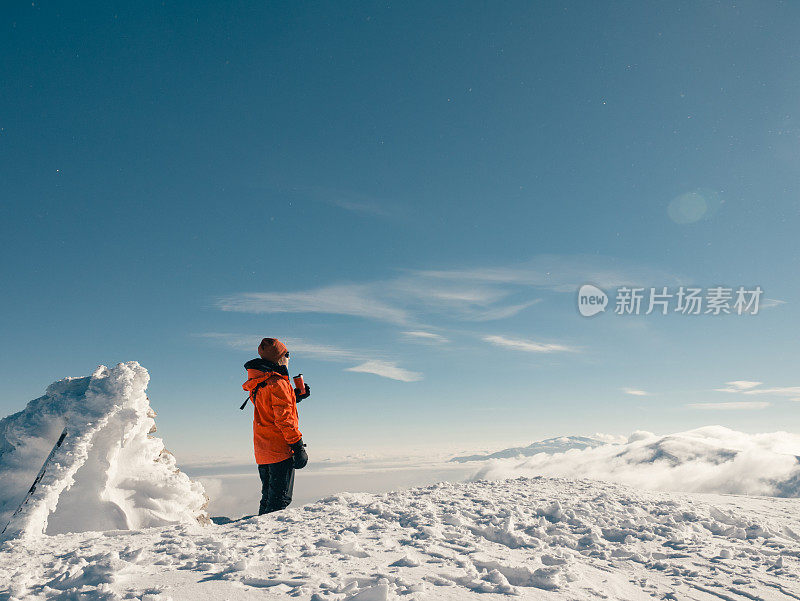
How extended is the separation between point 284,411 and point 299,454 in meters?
0.72

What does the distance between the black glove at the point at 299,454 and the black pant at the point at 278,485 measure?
0.13 m

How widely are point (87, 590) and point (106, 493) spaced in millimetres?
4461

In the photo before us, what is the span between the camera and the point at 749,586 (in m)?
4.28

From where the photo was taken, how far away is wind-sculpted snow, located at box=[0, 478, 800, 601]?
3.41 metres

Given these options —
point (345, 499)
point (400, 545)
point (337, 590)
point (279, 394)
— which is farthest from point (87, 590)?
point (345, 499)

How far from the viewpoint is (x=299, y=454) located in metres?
6.31

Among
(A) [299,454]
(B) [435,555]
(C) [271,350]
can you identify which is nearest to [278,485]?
(A) [299,454]

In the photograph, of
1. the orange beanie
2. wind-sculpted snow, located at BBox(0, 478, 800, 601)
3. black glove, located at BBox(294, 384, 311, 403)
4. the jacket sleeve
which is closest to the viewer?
wind-sculpted snow, located at BBox(0, 478, 800, 601)

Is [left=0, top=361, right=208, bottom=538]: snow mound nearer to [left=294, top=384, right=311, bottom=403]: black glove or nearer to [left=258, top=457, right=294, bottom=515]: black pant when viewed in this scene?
[left=258, top=457, right=294, bottom=515]: black pant

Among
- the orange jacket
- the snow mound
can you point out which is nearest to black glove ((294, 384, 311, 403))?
the orange jacket

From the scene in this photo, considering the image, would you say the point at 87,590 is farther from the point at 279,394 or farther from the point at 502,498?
the point at 502,498

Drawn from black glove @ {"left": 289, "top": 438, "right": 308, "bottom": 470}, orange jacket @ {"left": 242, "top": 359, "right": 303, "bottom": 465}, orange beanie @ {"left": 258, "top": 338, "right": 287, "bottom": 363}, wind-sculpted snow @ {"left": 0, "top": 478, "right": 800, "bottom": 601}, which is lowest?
wind-sculpted snow @ {"left": 0, "top": 478, "right": 800, "bottom": 601}

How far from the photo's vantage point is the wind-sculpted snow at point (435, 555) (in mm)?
3414

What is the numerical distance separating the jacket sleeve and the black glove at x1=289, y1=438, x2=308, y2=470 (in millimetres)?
97
